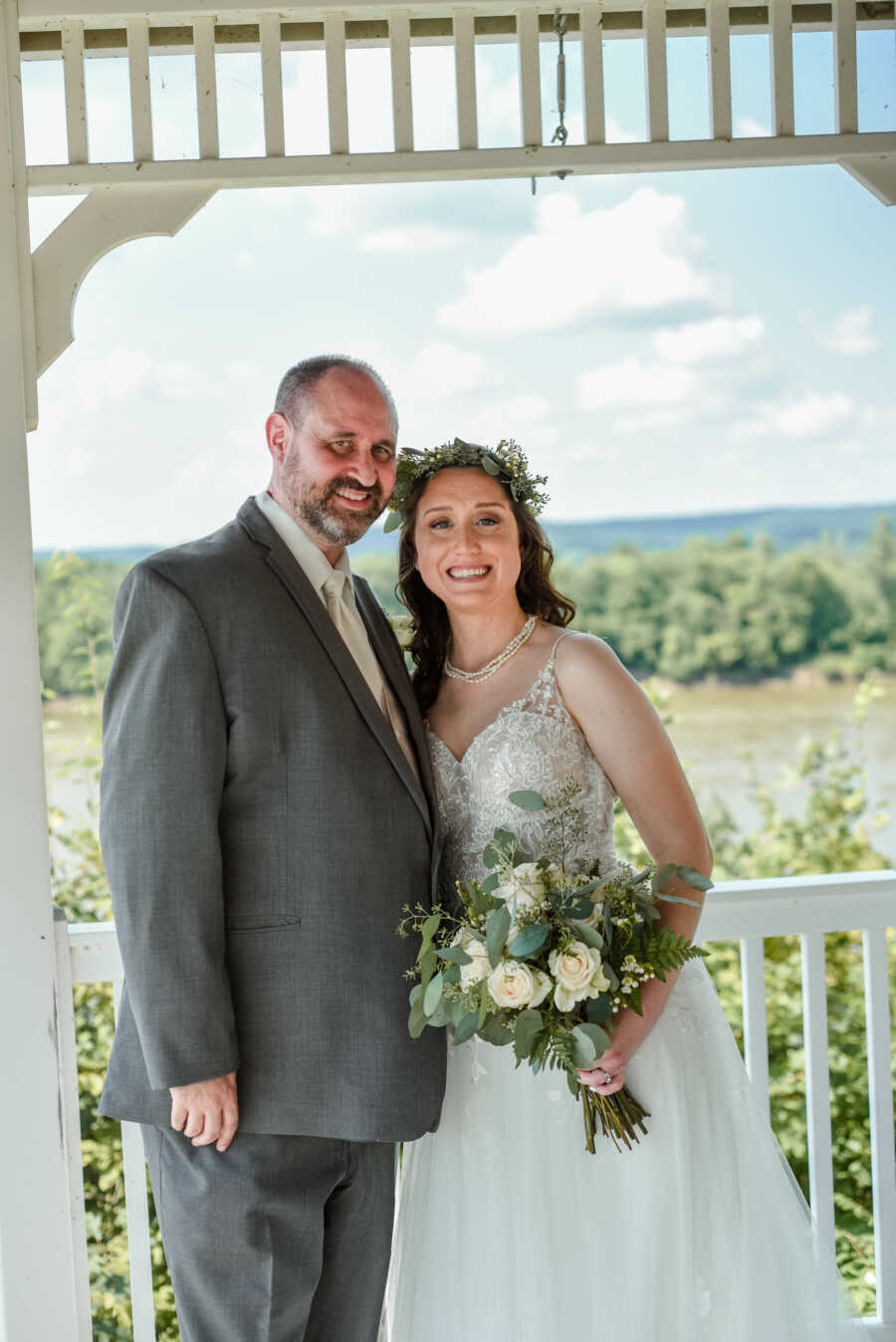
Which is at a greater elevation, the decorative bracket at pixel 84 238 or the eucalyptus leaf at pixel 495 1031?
the decorative bracket at pixel 84 238

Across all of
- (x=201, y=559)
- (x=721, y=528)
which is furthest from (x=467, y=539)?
(x=721, y=528)

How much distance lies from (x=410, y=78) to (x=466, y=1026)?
176cm

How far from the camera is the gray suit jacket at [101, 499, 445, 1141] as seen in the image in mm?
2057

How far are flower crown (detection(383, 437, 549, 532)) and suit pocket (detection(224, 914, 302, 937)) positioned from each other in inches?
32.0

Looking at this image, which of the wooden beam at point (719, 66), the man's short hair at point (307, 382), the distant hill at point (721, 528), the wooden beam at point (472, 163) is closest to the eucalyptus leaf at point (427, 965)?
the man's short hair at point (307, 382)

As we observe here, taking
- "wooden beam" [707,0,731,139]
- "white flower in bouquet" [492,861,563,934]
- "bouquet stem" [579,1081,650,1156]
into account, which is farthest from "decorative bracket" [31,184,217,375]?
"bouquet stem" [579,1081,650,1156]

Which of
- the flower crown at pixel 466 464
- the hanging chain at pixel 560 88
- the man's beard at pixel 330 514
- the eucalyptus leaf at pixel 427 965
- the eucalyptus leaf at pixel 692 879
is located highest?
the hanging chain at pixel 560 88

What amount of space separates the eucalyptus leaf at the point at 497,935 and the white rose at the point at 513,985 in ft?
Result: 0.07

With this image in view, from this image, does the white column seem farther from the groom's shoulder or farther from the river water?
the river water

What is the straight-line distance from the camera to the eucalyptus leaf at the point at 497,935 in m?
2.07

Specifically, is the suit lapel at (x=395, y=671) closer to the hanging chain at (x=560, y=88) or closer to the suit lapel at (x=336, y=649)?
the suit lapel at (x=336, y=649)

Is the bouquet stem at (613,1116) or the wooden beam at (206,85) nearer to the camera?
the bouquet stem at (613,1116)

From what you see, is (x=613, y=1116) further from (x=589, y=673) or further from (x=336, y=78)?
Result: (x=336, y=78)

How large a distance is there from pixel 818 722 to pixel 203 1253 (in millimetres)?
11739
